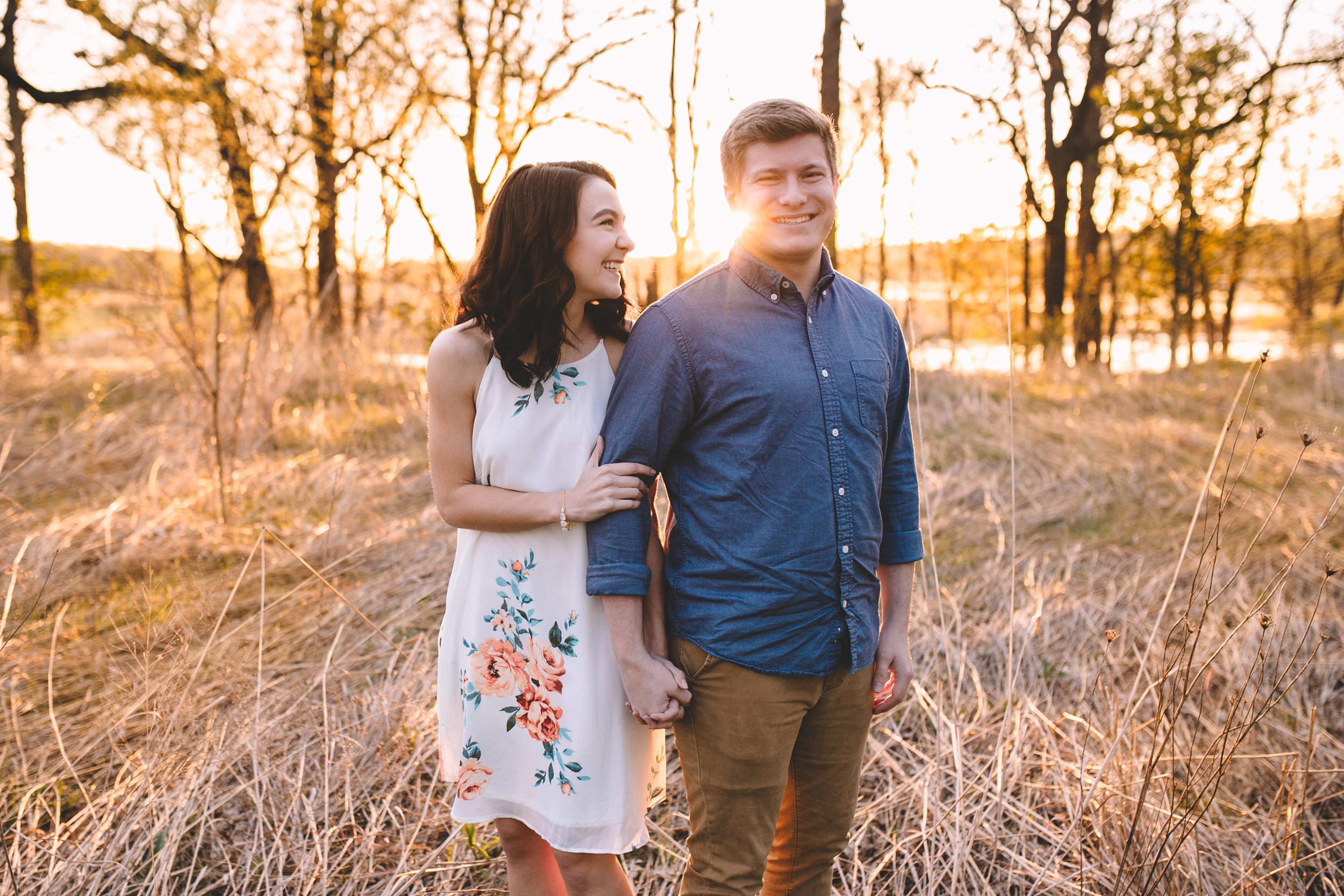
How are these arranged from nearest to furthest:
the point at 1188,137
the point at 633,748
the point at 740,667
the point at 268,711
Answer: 1. the point at 740,667
2. the point at 633,748
3. the point at 268,711
4. the point at 1188,137

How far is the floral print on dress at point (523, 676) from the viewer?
1315 millimetres

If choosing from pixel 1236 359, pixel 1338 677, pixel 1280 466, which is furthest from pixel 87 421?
pixel 1236 359

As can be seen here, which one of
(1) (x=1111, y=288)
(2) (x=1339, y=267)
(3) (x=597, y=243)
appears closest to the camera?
(3) (x=597, y=243)

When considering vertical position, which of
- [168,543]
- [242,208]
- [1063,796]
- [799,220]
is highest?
[242,208]

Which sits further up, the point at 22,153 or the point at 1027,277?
the point at 22,153

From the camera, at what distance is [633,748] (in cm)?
134

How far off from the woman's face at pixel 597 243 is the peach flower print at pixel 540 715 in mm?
706

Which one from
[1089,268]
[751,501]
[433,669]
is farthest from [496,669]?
[1089,268]

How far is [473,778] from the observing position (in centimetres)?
136

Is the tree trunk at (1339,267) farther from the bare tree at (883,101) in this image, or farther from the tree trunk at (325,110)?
the tree trunk at (325,110)

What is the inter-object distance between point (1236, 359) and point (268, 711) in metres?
10.8

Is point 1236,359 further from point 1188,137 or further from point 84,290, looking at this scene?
point 84,290

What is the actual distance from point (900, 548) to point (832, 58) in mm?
3122

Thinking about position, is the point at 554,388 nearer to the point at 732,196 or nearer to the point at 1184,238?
the point at 732,196
